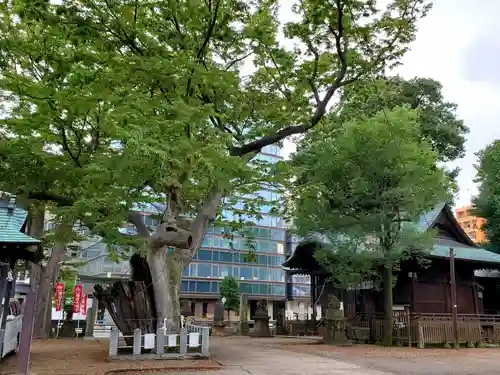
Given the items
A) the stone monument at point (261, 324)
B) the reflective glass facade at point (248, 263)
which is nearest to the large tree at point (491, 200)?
the stone monument at point (261, 324)

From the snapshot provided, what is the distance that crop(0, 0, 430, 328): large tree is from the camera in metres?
10.9

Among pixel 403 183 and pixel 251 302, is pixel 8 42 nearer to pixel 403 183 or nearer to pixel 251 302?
pixel 403 183

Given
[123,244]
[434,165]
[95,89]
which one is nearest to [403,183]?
[434,165]

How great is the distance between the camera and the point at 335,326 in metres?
20.5

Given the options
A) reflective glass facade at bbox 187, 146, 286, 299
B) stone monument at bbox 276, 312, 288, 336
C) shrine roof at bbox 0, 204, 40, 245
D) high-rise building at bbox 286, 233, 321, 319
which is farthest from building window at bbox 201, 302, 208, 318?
shrine roof at bbox 0, 204, 40, 245

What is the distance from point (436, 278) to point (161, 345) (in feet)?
55.0

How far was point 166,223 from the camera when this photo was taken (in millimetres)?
13367

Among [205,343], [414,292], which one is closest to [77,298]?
[205,343]

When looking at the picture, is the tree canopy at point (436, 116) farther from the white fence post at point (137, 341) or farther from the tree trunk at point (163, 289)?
the white fence post at point (137, 341)

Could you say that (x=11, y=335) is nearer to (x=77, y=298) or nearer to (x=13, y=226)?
(x=13, y=226)

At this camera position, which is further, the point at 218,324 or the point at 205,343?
the point at 218,324

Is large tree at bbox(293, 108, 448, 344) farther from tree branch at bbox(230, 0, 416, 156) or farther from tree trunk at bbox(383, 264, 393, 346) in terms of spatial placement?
tree branch at bbox(230, 0, 416, 156)

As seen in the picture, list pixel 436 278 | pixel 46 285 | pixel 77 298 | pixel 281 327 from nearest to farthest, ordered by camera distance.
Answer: pixel 46 285 → pixel 436 278 → pixel 77 298 → pixel 281 327

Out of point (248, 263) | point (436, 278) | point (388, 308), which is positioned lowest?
point (388, 308)
